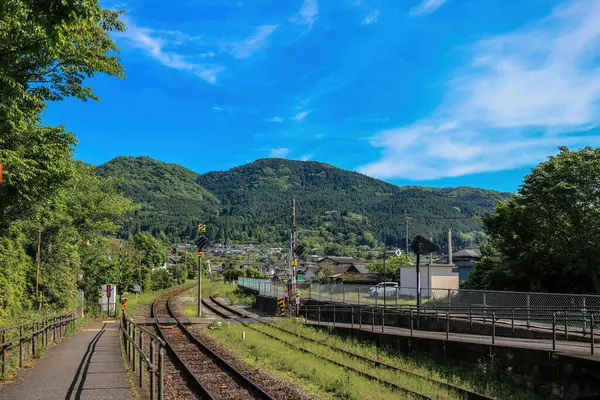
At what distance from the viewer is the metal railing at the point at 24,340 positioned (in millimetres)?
11281

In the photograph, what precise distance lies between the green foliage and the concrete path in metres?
22.6

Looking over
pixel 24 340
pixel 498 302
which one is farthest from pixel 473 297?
pixel 24 340

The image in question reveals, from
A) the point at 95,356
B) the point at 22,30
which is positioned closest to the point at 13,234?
the point at 95,356

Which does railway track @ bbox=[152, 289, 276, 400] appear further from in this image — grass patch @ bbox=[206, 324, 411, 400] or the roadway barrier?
the roadway barrier

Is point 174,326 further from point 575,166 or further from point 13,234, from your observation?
point 575,166

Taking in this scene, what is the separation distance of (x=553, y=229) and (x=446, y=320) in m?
14.3

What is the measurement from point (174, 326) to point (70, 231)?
9494 mm

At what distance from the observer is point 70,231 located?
3095 cm

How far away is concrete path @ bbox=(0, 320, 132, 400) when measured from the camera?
968 centimetres

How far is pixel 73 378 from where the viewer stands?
11.2 meters

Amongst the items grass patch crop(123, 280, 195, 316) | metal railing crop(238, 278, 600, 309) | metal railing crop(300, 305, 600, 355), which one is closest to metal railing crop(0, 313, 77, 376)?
metal railing crop(300, 305, 600, 355)

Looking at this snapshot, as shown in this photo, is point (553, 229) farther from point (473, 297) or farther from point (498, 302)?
point (498, 302)

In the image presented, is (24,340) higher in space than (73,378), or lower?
higher

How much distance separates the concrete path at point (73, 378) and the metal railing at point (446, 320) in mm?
10014
